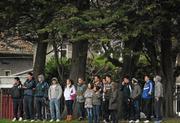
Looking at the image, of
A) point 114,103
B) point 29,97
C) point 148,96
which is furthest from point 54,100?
point 148,96

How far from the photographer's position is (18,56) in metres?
50.6

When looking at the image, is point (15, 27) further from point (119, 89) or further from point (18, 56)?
point (18, 56)

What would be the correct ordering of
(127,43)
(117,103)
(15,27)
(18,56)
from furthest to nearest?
(18,56) < (15,27) < (127,43) < (117,103)

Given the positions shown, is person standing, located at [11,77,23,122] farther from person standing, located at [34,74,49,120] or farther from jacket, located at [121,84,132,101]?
jacket, located at [121,84,132,101]

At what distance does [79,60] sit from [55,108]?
392 cm

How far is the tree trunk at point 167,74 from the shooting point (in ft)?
92.4

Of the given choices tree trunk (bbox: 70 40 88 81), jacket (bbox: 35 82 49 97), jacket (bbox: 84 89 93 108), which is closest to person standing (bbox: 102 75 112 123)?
jacket (bbox: 84 89 93 108)

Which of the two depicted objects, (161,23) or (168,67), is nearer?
(161,23)

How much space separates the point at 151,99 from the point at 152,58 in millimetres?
5503

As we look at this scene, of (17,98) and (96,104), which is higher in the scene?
(17,98)

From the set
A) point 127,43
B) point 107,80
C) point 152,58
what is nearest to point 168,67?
point 152,58

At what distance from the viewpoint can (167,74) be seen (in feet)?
94.6

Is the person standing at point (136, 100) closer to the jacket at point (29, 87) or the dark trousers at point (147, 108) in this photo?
the dark trousers at point (147, 108)

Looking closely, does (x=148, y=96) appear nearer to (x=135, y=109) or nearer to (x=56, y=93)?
(x=135, y=109)
